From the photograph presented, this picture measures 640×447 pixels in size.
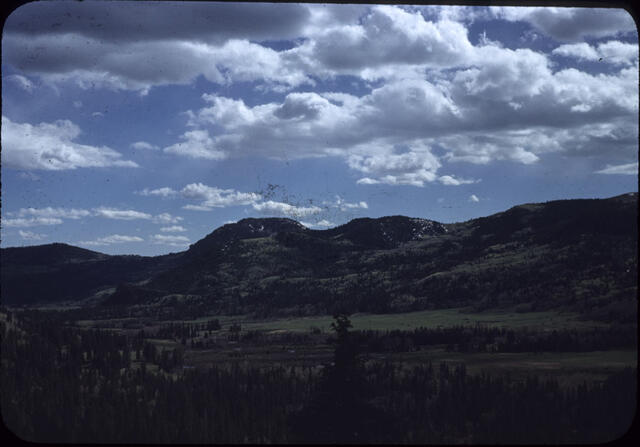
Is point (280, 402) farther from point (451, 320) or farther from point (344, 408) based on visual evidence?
point (451, 320)

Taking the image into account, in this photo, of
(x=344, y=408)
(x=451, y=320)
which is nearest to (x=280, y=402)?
(x=344, y=408)

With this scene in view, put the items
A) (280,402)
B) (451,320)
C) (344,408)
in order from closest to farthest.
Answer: (344,408) < (280,402) < (451,320)

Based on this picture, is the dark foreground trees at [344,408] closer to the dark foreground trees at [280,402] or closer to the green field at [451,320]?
the dark foreground trees at [280,402]

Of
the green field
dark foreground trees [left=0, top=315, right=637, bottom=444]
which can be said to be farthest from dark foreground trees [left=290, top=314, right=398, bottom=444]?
the green field

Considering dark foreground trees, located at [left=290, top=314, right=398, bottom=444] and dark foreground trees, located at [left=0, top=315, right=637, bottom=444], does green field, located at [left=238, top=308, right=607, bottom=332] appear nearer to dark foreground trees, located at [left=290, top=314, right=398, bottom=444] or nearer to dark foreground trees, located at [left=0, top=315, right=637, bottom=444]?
dark foreground trees, located at [left=0, top=315, right=637, bottom=444]

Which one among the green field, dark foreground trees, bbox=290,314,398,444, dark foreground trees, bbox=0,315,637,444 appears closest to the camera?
dark foreground trees, bbox=290,314,398,444

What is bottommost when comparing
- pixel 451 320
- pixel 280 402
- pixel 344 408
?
pixel 451 320

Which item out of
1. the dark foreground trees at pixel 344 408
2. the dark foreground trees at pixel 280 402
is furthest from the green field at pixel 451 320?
the dark foreground trees at pixel 344 408

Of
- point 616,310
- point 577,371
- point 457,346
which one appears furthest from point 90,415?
point 616,310

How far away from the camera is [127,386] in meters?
59.4

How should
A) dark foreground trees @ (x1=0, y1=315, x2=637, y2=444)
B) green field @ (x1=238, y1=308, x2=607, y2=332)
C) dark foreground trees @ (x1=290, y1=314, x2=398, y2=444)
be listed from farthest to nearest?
green field @ (x1=238, y1=308, x2=607, y2=332), dark foreground trees @ (x1=0, y1=315, x2=637, y2=444), dark foreground trees @ (x1=290, y1=314, x2=398, y2=444)

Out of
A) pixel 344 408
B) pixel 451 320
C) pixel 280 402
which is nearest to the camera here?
pixel 344 408

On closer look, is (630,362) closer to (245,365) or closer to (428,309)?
(245,365)

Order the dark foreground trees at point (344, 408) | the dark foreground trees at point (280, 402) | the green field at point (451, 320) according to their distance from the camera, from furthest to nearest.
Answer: the green field at point (451, 320) → the dark foreground trees at point (280, 402) → the dark foreground trees at point (344, 408)
